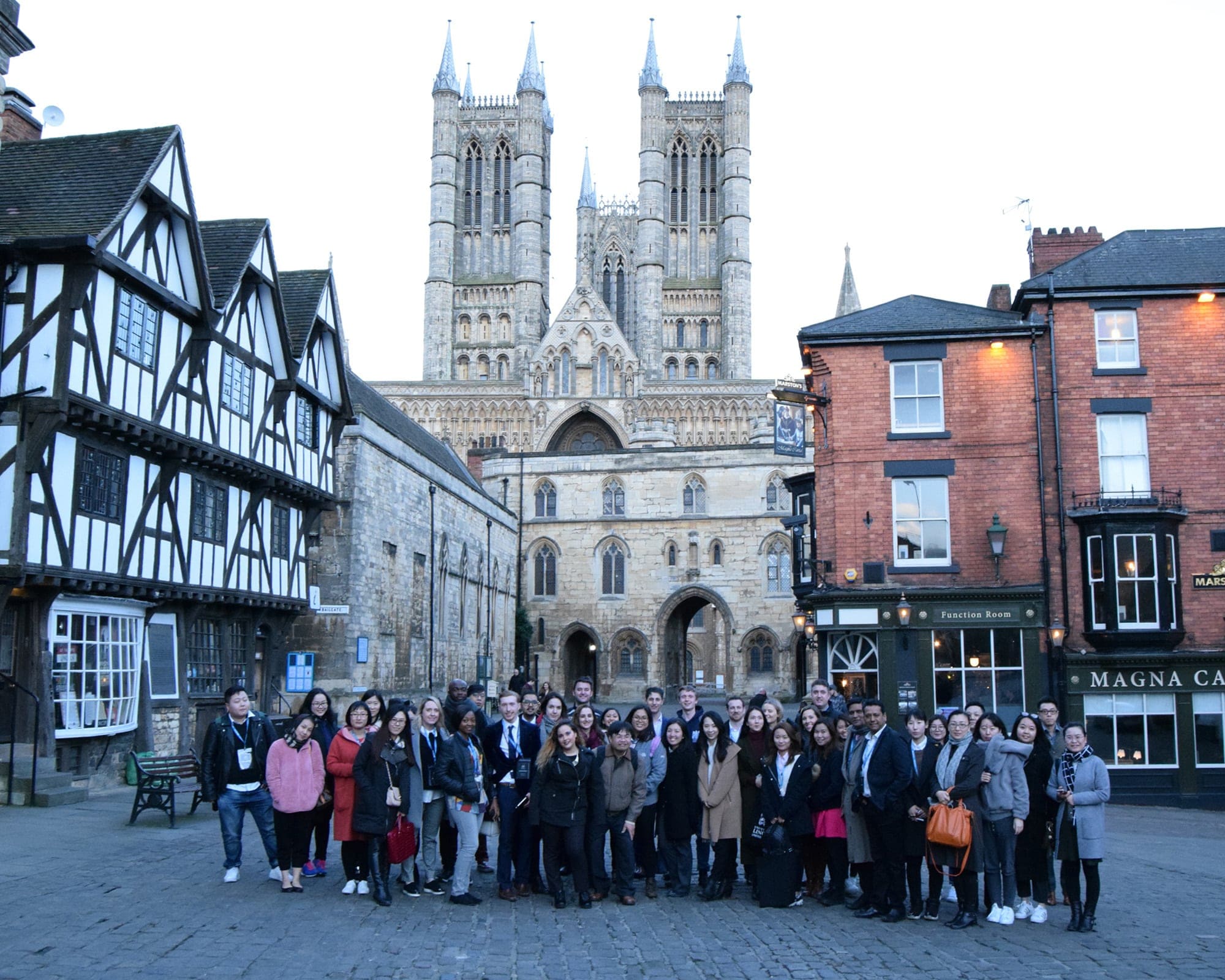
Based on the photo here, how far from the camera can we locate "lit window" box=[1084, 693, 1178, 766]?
18422 millimetres

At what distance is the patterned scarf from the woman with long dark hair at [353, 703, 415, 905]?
497 cm

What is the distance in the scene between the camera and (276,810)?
962cm

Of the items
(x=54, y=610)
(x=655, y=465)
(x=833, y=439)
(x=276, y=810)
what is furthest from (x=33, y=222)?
(x=655, y=465)

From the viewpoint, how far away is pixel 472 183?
9125 centimetres

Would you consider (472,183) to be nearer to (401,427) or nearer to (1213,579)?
(401,427)

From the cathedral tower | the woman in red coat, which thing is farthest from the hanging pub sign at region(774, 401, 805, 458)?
the cathedral tower

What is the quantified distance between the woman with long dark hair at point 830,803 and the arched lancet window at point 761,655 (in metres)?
37.9

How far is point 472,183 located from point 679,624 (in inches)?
2051

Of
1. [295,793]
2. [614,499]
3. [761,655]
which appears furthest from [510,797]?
[761,655]

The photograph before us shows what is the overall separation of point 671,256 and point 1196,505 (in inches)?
2946

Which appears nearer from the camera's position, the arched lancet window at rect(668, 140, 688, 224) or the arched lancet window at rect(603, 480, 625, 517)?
the arched lancet window at rect(603, 480, 625, 517)

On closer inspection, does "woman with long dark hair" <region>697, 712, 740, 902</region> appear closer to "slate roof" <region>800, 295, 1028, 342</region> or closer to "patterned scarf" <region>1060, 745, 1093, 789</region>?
"patterned scarf" <region>1060, 745, 1093, 789</region>

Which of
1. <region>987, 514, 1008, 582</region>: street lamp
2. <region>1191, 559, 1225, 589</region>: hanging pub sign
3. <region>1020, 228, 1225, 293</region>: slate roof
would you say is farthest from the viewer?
<region>1020, 228, 1225, 293</region>: slate roof

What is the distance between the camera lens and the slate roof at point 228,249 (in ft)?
61.7
